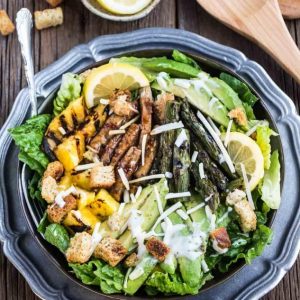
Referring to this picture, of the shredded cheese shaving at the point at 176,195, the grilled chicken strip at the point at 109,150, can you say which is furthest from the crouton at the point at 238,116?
the grilled chicken strip at the point at 109,150

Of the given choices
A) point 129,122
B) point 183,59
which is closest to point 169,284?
point 129,122

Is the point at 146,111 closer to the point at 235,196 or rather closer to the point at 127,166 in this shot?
the point at 127,166

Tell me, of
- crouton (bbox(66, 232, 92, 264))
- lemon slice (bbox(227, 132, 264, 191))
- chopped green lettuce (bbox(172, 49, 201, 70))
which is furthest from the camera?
chopped green lettuce (bbox(172, 49, 201, 70))

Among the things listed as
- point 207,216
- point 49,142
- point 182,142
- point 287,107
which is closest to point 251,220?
point 207,216

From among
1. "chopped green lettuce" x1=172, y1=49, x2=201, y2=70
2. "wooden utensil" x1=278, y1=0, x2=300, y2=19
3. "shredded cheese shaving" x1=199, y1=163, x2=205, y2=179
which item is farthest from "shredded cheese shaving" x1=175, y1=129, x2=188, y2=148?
"wooden utensil" x1=278, y1=0, x2=300, y2=19

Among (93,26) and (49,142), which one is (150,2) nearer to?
(93,26)

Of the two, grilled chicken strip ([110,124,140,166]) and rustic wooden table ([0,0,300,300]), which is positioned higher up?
rustic wooden table ([0,0,300,300])

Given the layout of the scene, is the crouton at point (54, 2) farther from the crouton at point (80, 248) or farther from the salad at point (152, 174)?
the crouton at point (80, 248)

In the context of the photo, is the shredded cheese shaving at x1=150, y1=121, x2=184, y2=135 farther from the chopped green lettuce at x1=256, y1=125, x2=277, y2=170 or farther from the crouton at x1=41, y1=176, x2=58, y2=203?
the crouton at x1=41, y1=176, x2=58, y2=203
